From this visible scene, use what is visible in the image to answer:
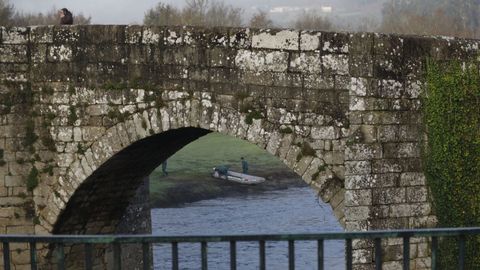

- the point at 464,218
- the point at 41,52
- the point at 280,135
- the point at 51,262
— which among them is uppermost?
the point at 41,52

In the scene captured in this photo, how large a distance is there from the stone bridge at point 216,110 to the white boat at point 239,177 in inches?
818

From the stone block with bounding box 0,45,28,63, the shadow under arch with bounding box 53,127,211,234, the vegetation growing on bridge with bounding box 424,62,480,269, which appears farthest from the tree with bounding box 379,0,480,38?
the vegetation growing on bridge with bounding box 424,62,480,269

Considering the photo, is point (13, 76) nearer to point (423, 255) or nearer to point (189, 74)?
point (189, 74)

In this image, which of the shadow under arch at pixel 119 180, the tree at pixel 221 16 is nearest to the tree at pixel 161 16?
the tree at pixel 221 16

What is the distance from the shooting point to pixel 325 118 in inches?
458

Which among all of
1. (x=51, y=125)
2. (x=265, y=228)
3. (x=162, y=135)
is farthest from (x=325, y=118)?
(x=265, y=228)

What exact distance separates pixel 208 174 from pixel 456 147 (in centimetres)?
2524

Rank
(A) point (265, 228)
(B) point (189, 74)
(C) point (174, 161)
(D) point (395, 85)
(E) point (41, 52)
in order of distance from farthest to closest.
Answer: (C) point (174, 161) → (A) point (265, 228) → (E) point (41, 52) → (B) point (189, 74) → (D) point (395, 85)

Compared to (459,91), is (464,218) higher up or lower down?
lower down

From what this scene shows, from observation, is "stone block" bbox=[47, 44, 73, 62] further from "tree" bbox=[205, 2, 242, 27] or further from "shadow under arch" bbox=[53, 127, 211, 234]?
"tree" bbox=[205, 2, 242, 27]

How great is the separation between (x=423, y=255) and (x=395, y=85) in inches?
69.1

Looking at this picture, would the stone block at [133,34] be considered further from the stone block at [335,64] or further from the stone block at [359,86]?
the stone block at [359,86]

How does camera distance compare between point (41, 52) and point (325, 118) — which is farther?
point (41, 52)

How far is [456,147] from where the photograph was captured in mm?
11422
